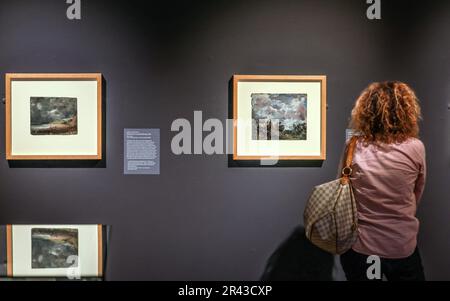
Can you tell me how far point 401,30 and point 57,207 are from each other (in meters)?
2.26

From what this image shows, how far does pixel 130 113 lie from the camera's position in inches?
82.1

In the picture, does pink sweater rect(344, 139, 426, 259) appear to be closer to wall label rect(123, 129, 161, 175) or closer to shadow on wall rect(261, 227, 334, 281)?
shadow on wall rect(261, 227, 334, 281)

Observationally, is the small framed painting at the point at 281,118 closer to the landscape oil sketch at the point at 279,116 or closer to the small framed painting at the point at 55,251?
the landscape oil sketch at the point at 279,116

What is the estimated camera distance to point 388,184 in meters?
1.64

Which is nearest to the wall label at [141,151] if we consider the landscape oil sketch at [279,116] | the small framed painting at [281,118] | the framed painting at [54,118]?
the framed painting at [54,118]

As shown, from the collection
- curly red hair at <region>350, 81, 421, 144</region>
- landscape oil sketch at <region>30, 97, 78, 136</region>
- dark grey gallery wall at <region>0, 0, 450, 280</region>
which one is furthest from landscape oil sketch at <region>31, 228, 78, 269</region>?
curly red hair at <region>350, 81, 421, 144</region>

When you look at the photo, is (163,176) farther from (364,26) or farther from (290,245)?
(364,26)

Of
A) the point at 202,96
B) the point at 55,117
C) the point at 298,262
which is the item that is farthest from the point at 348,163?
the point at 55,117

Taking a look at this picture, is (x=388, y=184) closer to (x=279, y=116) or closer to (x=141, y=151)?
(x=279, y=116)

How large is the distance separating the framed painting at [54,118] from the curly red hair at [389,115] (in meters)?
1.43

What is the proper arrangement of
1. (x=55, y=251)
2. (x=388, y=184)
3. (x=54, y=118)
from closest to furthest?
(x=388, y=184) < (x=55, y=251) < (x=54, y=118)

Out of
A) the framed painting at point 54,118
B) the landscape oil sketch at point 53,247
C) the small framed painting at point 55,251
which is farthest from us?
the framed painting at point 54,118

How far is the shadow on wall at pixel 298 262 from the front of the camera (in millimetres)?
2119

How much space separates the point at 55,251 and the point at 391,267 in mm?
1598
